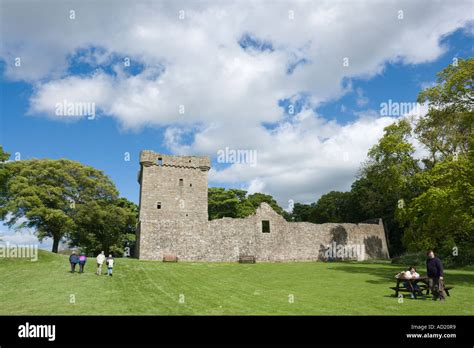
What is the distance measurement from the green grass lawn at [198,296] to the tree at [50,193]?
52.3 ft

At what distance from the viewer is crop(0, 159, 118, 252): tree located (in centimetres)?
3419

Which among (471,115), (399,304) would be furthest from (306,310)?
(471,115)

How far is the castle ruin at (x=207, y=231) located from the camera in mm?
30156

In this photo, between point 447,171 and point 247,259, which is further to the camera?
→ point 247,259

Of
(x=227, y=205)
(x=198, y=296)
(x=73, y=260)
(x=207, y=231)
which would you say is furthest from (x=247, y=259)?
(x=227, y=205)

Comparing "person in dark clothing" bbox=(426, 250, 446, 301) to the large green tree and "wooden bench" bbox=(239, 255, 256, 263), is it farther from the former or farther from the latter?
"wooden bench" bbox=(239, 255, 256, 263)

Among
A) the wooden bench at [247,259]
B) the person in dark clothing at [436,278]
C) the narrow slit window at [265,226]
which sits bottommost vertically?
the wooden bench at [247,259]

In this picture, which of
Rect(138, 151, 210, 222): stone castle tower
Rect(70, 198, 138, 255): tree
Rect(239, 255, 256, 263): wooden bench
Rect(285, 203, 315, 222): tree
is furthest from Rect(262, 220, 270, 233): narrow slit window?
Rect(285, 203, 315, 222): tree

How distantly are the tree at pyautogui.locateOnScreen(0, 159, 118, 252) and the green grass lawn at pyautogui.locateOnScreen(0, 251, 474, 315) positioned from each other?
1593 centimetres

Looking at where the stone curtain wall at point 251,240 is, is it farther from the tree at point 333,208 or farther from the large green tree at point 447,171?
the tree at point 333,208

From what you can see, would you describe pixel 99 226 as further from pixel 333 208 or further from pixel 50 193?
pixel 333 208

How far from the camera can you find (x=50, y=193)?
3678 centimetres

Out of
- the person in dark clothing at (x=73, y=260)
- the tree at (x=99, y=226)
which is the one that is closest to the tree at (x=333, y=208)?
the tree at (x=99, y=226)

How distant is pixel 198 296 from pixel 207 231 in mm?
18429
